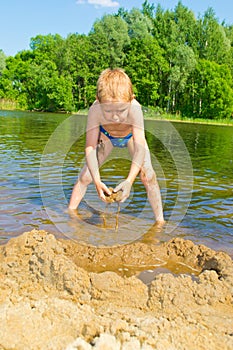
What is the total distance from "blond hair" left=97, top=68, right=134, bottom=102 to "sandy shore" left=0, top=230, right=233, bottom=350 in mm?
1882

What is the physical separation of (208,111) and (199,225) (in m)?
54.7

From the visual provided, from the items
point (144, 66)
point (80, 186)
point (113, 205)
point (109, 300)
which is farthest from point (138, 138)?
point (144, 66)

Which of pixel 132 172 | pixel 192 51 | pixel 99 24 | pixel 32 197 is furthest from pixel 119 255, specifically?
pixel 99 24

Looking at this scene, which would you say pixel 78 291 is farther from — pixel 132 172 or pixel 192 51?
pixel 192 51

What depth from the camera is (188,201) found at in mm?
7297

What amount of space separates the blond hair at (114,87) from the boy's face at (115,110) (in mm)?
65

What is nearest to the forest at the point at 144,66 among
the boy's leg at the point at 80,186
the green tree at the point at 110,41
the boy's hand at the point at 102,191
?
the green tree at the point at 110,41

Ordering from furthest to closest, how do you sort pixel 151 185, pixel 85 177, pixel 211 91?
pixel 211 91 < pixel 85 177 < pixel 151 185

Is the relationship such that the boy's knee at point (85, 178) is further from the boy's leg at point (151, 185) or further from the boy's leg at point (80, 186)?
the boy's leg at point (151, 185)

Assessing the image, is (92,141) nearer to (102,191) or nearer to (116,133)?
(116,133)

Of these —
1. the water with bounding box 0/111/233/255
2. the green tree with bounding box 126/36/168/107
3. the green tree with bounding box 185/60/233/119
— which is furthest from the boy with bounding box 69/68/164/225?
the green tree with bounding box 126/36/168/107

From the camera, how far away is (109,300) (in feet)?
10.2

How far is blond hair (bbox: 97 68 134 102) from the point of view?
15.0 ft

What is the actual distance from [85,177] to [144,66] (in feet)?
199
